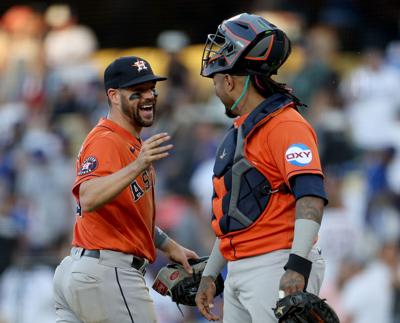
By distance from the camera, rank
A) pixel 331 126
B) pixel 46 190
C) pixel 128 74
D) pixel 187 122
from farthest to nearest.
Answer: pixel 46 190, pixel 187 122, pixel 331 126, pixel 128 74

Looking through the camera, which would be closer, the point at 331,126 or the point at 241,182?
the point at 241,182

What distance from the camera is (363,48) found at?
11516 millimetres

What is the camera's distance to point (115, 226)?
216 inches

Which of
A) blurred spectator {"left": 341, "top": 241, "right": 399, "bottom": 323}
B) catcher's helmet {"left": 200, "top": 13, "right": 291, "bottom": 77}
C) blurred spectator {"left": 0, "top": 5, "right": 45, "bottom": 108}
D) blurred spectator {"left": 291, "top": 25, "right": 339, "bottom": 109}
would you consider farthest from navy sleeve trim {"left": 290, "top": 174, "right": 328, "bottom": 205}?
blurred spectator {"left": 0, "top": 5, "right": 45, "bottom": 108}

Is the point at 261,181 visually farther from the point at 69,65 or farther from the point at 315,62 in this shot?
the point at 69,65

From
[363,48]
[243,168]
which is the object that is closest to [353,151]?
[363,48]

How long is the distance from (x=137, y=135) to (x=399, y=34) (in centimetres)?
652

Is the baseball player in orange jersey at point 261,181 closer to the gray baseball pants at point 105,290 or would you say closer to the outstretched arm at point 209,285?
the outstretched arm at point 209,285

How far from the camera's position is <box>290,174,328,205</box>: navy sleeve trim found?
15.8ft

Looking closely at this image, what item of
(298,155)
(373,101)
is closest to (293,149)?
(298,155)

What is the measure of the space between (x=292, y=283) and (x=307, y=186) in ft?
1.51

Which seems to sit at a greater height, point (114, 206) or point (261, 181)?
point (261, 181)

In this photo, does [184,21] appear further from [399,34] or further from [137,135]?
[137,135]

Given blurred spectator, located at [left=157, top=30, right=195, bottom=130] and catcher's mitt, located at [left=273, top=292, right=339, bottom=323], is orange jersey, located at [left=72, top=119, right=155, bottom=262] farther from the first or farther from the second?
blurred spectator, located at [left=157, top=30, right=195, bottom=130]
